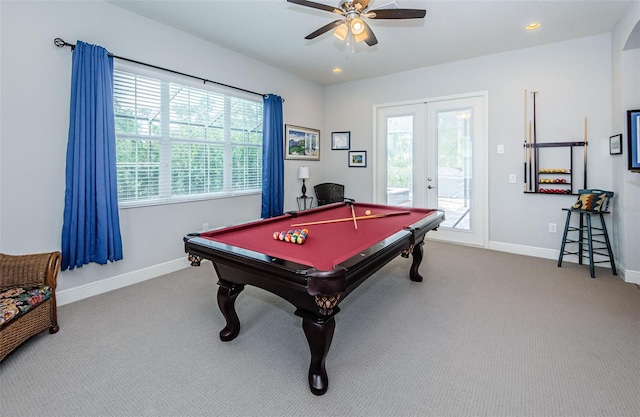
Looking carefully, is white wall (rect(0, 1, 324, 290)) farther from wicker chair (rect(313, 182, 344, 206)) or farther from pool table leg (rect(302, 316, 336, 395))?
wicker chair (rect(313, 182, 344, 206))

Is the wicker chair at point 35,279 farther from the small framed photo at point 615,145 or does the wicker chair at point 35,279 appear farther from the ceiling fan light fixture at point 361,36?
the small framed photo at point 615,145

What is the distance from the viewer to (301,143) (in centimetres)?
547

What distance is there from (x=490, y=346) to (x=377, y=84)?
4.54 meters

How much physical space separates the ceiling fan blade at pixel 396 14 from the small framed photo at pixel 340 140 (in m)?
3.28

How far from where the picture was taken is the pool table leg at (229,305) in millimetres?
2137

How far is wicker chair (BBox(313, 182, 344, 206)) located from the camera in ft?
18.4

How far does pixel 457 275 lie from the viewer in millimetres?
3502

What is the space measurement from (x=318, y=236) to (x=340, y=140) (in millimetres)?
3919

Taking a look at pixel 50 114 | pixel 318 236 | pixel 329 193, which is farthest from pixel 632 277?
pixel 50 114

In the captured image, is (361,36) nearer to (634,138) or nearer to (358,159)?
(634,138)

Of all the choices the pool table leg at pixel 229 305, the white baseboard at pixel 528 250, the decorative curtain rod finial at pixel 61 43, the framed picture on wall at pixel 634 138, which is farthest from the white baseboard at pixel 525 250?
the decorative curtain rod finial at pixel 61 43

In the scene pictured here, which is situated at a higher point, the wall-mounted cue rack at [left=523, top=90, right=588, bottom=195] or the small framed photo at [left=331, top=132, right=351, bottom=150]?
the small framed photo at [left=331, top=132, right=351, bottom=150]

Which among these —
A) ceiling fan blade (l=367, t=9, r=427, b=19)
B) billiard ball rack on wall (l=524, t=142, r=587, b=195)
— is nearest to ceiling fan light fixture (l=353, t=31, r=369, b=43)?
ceiling fan blade (l=367, t=9, r=427, b=19)

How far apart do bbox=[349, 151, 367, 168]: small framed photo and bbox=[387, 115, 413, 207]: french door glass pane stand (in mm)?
443
